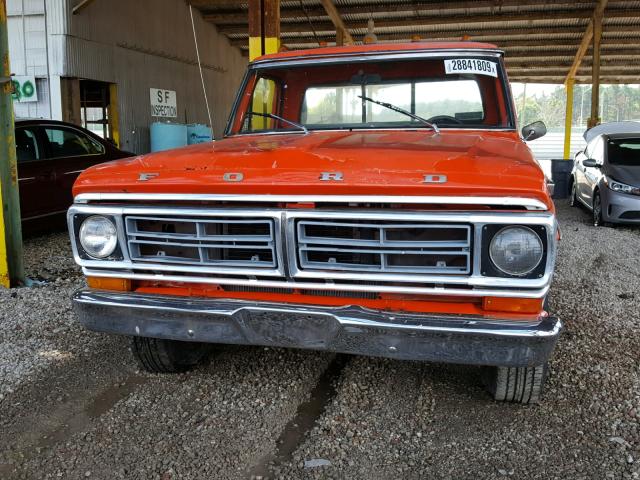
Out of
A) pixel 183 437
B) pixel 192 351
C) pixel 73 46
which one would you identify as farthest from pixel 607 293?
pixel 73 46

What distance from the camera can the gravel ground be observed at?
2494mm

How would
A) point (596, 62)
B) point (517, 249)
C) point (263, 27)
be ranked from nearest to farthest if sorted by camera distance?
point (517, 249) < point (263, 27) < point (596, 62)

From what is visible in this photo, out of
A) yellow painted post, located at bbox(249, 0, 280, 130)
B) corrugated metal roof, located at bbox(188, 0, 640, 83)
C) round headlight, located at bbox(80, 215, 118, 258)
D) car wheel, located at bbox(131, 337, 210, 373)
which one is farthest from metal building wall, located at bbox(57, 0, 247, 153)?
round headlight, located at bbox(80, 215, 118, 258)

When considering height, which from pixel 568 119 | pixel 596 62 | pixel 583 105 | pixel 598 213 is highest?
pixel 583 105

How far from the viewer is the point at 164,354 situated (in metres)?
3.23

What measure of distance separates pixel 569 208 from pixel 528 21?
5.50m

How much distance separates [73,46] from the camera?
→ 36.6 feet

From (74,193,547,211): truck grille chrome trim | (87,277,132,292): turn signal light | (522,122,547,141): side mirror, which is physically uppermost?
(522,122,547,141): side mirror

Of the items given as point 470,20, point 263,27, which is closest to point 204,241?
point 263,27

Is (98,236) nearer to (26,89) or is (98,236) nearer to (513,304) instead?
(513,304)

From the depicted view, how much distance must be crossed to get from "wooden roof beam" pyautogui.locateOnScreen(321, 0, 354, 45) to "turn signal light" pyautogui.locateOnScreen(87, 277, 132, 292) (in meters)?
11.3

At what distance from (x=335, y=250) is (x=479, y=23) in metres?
13.5

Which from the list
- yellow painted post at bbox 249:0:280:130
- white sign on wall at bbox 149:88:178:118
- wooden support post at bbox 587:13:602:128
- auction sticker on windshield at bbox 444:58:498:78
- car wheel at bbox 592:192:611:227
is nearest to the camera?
auction sticker on windshield at bbox 444:58:498:78

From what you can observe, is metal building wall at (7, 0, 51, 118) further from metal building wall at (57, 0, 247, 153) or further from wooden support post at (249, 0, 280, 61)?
wooden support post at (249, 0, 280, 61)
